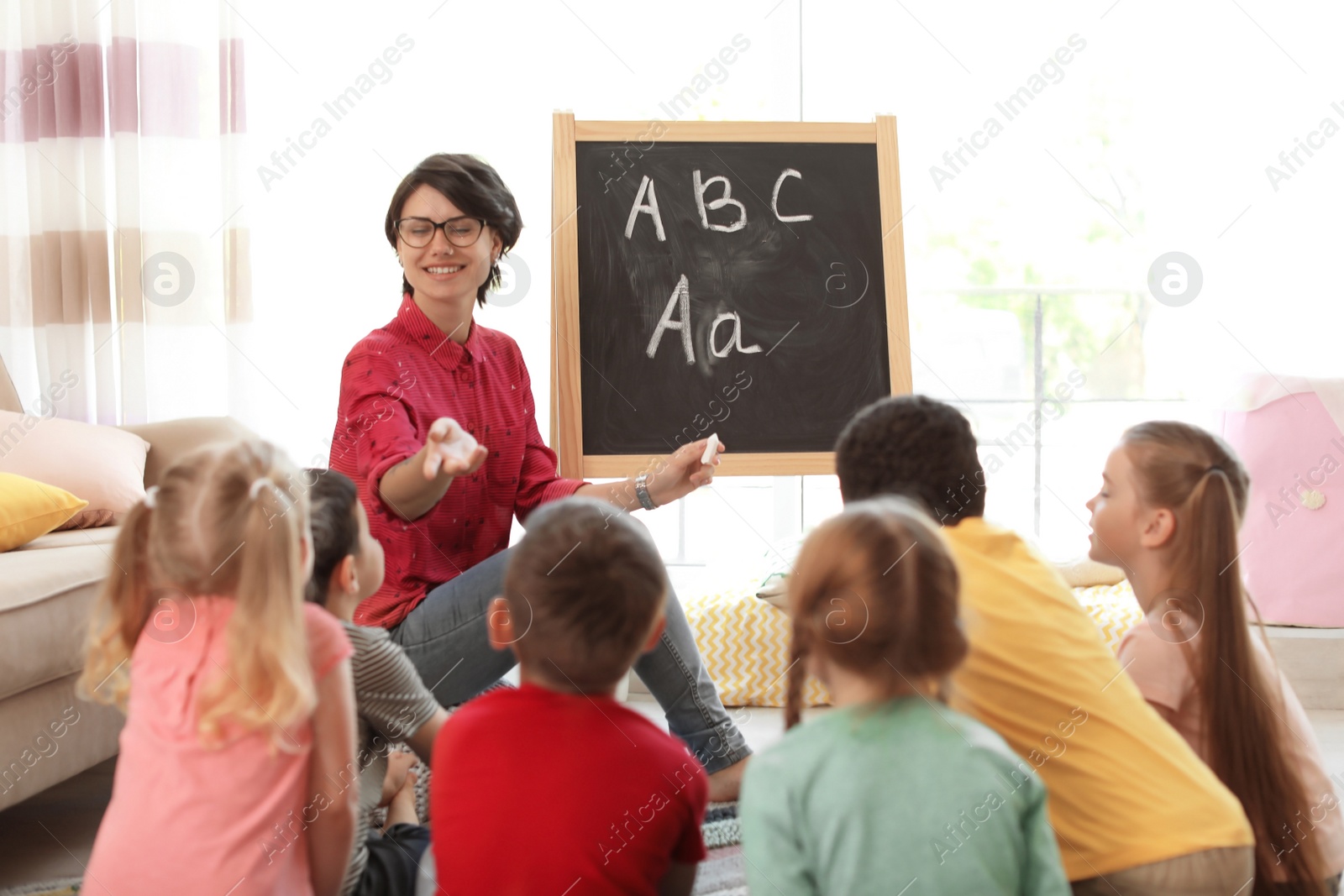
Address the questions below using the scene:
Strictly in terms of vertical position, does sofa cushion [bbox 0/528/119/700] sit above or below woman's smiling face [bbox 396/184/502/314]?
below

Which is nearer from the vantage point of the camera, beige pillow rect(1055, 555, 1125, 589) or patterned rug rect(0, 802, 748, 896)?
patterned rug rect(0, 802, 748, 896)

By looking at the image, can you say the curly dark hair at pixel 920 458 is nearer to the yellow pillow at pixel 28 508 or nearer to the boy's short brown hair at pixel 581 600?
the boy's short brown hair at pixel 581 600

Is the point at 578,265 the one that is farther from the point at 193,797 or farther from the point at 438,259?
the point at 193,797

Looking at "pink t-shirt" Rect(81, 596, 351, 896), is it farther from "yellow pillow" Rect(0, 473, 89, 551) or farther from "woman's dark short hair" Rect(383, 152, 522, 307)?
"yellow pillow" Rect(0, 473, 89, 551)

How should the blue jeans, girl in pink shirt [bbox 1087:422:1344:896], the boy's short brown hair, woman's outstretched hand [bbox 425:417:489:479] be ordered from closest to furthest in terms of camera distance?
the boy's short brown hair, girl in pink shirt [bbox 1087:422:1344:896], woman's outstretched hand [bbox 425:417:489:479], the blue jeans

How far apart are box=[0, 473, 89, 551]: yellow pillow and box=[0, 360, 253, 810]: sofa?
3 centimetres

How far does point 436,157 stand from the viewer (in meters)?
1.68

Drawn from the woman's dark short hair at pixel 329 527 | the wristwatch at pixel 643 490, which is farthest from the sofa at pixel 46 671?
the wristwatch at pixel 643 490

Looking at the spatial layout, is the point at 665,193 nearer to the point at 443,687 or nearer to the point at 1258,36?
the point at 443,687

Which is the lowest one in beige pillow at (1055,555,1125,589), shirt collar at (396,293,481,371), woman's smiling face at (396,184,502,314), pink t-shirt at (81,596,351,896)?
beige pillow at (1055,555,1125,589)

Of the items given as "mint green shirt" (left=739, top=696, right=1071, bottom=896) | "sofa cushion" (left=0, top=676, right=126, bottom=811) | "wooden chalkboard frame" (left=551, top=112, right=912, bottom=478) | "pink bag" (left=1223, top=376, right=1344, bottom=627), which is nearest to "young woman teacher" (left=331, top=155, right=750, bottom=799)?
"wooden chalkboard frame" (left=551, top=112, right=912, bottom=478)

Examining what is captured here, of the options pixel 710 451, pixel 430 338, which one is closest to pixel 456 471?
pixel 430 338

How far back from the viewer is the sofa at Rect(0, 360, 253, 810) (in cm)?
154

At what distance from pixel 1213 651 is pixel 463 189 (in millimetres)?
1200
